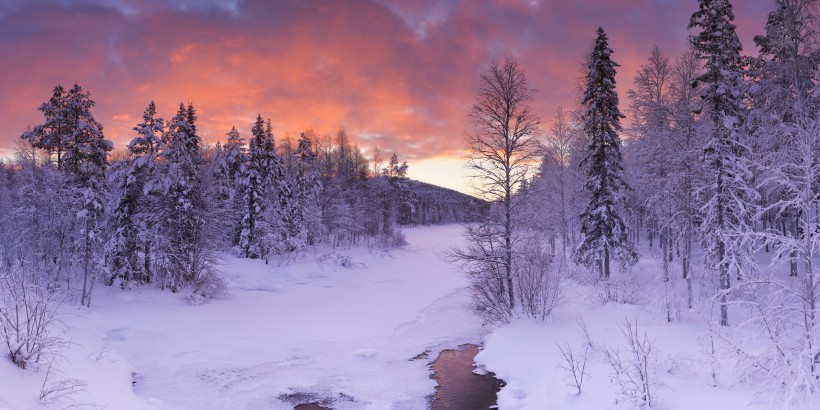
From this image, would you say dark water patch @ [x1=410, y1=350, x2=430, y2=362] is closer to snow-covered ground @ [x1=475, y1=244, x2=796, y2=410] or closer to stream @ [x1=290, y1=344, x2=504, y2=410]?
stream @ [x1=290, y1=344, x2=504, y2=410]

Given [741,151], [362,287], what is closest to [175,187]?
[362,287]

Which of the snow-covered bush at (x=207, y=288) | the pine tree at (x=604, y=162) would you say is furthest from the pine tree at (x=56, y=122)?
the pine tree at (x=604, y=162)

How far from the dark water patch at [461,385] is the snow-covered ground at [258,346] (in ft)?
1.39

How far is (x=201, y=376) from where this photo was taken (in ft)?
42.9

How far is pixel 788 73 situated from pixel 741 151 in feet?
13.1

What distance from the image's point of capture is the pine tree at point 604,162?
958 inches

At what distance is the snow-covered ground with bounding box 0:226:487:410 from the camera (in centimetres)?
1104

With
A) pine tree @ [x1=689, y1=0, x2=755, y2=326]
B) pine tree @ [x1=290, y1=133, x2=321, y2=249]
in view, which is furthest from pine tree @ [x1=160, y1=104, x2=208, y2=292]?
pine tree @ [x1=689, y1=0, x2=755, y2=326]

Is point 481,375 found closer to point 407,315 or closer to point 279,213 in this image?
point 407,315

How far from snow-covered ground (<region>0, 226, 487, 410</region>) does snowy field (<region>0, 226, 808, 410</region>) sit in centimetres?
5

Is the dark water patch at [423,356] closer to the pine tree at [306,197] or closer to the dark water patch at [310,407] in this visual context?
the dark water patch at [310,407]

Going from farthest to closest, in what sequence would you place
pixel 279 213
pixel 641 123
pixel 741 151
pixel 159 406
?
pixel 279 213 → pixel 641 123 → pixel 741 151 → pixel 159 406

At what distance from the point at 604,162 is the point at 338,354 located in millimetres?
18115

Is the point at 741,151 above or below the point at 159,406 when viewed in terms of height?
above
